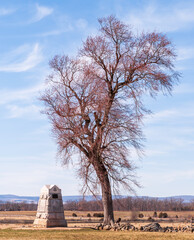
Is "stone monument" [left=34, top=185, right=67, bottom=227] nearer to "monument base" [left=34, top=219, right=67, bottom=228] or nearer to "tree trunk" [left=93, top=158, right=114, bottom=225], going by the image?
"monument base" [left=34, top=219, right=67, bottom=228]

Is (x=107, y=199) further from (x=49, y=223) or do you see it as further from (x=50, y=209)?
(x=49, y=223)

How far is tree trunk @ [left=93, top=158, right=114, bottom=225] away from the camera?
26453mm

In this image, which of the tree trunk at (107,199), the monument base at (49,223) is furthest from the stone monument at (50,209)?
the tree trunk at (107,199)

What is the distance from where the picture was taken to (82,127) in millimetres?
26906

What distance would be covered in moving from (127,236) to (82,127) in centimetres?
863

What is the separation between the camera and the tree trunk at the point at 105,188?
86.8 feet

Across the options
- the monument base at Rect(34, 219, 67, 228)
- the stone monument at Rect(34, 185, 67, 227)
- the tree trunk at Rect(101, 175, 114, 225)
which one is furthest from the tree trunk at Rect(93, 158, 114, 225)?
the stone monument at Rect(34, 185, 67, 227)

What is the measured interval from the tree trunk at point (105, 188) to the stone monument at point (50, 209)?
3109 mm

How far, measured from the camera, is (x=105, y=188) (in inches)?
1054

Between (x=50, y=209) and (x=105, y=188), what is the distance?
3.97 metres

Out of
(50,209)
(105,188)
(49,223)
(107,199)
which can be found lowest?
(49,223)

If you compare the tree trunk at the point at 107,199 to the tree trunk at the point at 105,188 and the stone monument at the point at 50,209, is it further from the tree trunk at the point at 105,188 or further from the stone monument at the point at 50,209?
the stone monument at the point at 50,209

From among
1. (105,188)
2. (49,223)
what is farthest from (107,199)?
(49,223)

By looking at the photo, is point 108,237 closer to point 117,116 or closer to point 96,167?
point 96,167
